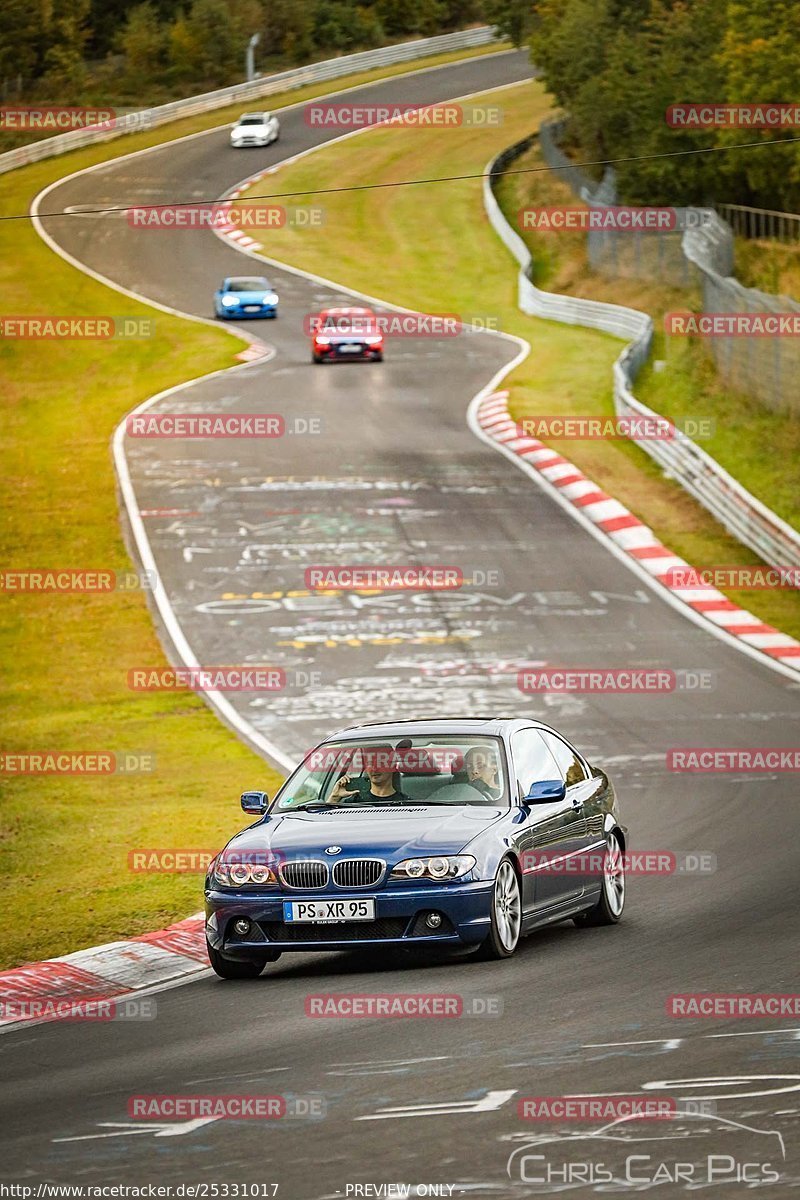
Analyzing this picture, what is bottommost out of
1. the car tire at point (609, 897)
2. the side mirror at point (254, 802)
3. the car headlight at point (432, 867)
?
the car tire at point (609, 897)

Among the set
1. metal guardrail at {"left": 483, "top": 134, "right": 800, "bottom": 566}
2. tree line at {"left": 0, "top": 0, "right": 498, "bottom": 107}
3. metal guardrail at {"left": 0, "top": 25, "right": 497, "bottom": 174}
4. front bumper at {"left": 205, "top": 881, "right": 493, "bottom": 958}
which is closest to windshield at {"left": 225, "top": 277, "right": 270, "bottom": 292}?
metal guardrail at {"left": 483, "top": 134, "right": 800, "bottom": 566}

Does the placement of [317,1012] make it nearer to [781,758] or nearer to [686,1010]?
[686,1010]

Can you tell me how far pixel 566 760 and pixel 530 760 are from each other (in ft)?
2.05

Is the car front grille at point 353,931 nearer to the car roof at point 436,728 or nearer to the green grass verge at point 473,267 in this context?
the car roof at point 436,728

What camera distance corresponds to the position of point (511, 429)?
37.7m

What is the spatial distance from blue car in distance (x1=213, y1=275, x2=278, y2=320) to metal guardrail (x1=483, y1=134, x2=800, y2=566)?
7.49 metres

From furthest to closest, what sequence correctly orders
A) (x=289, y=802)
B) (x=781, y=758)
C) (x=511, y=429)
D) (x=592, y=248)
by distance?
(x=592, y=248), (x=511, y=429), (x=781, y=758), (x=289, y=802)

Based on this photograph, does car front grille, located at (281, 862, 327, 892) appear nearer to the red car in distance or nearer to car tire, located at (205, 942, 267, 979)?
car tire, located at (205, 942, 267, 979)

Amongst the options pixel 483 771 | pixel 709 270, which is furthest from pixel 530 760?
pixel 709 270

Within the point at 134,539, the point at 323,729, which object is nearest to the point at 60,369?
the point at 134,539

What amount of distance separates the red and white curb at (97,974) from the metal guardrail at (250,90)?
68.1 metres

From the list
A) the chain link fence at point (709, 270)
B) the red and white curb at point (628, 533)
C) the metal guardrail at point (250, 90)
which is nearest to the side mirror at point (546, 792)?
the red and white curb at point (628, 533)

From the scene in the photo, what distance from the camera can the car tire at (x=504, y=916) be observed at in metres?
10.3

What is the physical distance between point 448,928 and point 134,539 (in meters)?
20.9
